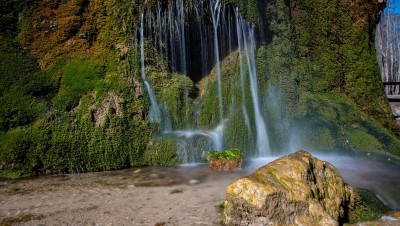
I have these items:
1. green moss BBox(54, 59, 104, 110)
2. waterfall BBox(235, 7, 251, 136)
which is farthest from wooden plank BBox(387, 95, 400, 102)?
green moss BBox(54, 59, 104, 110)

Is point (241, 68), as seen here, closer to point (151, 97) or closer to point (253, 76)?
point (253, 76)

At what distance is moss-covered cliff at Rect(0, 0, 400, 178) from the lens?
7883mm

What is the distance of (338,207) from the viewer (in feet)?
14.8

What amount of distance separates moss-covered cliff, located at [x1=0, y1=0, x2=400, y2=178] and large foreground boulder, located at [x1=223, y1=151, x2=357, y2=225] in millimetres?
4424

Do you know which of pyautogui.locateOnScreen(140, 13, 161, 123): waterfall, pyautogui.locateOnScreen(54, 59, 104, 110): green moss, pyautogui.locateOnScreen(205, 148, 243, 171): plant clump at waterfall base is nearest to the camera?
pyautogui.locateOnScreen(205, 148, 243, 171): plant clump at waterfall base

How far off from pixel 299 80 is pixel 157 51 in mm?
5358

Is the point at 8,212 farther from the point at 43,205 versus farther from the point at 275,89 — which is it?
the point at 275,89

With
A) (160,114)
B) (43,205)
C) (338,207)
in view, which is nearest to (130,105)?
(160,114)

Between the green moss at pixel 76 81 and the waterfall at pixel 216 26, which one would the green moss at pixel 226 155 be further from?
the green moss at pixel 76 81

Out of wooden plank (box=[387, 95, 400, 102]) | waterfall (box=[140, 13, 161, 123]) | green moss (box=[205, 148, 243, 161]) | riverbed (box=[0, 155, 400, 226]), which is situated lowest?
riverbed (box=[0, 155, 400, 226])

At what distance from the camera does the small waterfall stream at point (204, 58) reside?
9219 mm

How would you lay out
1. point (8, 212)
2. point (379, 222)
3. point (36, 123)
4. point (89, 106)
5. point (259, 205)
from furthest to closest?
1. point (89, 106)
2. point (36, 123)
3. point (8, 212)
4. point (379, 222)
5. point (259, 205)

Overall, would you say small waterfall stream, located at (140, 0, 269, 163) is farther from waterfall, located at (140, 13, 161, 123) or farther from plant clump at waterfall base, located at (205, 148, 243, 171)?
plant clump at waterfall base, located at (205, 148, 243, 171)

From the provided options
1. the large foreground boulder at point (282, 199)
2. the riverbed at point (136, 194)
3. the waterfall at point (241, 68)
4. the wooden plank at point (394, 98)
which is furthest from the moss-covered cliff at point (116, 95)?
the wooden plank at point (394, 98)
